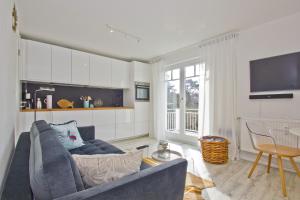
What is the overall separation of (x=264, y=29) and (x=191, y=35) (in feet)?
3.94

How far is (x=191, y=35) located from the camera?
121 inches

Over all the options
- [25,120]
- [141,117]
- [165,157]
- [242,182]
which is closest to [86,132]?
[25,120]

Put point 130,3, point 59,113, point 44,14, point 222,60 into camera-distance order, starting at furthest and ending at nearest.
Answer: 1. point 59,113
2. point 222,60
3. point 44,14
4. point 130,3

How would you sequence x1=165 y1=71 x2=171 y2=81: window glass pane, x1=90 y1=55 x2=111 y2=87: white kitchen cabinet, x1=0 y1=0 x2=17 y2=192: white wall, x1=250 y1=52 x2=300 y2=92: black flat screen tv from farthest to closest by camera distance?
x1=165 y1=71 x2=171 y2=81: window glass pane → x1=90 y1=55 x2=111 y2=87: white kitchen cabinet → x1=250 y1=52 x2=300 y2=92: black flat screen tv → x1=0 y1=0 x2=17 y2=192: white wall

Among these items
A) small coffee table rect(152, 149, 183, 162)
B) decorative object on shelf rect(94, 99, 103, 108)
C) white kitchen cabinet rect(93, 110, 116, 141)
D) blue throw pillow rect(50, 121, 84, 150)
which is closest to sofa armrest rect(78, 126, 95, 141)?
blue throw pillow rect(50, 121, 84, 150)

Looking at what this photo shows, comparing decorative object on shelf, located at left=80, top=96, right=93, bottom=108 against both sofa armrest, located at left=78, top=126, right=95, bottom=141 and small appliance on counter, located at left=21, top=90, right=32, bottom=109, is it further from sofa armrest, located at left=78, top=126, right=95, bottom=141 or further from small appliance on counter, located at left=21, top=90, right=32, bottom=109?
sofa armrest, located at left=78, top=126, right=95, bottom=141

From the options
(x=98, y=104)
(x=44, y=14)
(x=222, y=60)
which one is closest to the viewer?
(x=44, y=14)

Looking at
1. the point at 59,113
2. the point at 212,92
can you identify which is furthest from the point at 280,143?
the point at 59,113

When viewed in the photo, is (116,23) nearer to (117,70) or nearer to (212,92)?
(117,70)

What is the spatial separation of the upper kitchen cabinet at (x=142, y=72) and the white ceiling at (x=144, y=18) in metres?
1.14

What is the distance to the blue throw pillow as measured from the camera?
1.96 metres

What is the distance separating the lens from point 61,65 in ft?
11.2

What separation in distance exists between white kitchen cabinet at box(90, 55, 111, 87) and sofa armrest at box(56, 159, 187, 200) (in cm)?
338

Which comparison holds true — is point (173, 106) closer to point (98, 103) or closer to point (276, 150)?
point (98, 103)
